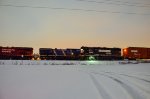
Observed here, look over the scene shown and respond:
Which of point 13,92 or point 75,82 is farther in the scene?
point 75,82

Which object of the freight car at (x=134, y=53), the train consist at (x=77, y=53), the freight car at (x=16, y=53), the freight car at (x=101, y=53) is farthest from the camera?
the freight car at (x=134, y=53)

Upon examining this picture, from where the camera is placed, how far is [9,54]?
29.9m

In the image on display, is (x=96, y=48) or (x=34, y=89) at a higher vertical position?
(x=96, y=48)

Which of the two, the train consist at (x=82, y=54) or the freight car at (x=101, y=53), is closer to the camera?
the train consist at (x=82, y=54)

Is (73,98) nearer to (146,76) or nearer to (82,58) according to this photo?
(146,76)

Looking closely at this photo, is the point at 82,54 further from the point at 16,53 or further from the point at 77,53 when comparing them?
the point at 16,53

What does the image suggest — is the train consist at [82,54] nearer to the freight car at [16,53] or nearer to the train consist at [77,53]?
the train consist at [77,53]

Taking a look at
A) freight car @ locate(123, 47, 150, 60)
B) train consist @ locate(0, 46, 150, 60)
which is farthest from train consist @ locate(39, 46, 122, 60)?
freight car @ locate(123, 47, 150, 60)

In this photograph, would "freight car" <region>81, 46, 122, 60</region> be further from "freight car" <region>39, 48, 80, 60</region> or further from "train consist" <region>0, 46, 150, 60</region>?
"freight car" <region>39, 48, 80, 60</region>

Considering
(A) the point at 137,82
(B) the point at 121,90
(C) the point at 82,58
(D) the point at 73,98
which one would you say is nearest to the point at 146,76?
(A) the point at 137,82

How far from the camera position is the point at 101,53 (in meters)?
34.8

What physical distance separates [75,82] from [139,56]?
83.2ft

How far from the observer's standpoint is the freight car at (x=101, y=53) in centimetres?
3375

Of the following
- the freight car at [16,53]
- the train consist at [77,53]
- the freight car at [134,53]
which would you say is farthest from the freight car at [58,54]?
the freight car at [134,53]
